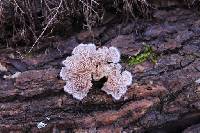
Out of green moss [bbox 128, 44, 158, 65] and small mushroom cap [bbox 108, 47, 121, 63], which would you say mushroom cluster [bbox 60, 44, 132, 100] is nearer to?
small mushroom cap [bbox 108, 47, 121, 63]

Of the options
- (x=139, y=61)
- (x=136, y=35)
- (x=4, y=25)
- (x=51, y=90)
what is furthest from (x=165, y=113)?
(x=4, y=25)

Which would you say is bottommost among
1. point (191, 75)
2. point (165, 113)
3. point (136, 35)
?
point (165, 113)

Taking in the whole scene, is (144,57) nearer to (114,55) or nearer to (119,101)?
(114,55)

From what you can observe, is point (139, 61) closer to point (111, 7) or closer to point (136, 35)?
point (136, 35)

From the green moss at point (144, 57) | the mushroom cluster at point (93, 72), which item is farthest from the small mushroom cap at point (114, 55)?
the green moss at point (144, 57)

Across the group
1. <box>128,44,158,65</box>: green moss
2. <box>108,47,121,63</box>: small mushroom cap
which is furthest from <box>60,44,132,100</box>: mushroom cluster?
<box>128,44,158,65</box>: green moss

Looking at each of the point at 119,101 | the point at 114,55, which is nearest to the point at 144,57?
the point at 114,55
